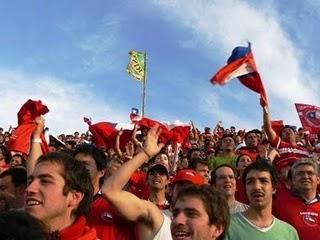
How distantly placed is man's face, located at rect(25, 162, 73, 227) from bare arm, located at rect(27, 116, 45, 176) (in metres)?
1.47

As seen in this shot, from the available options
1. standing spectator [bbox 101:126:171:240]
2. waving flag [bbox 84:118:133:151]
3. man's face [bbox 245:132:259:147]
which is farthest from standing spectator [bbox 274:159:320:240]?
waving flag [bbox 84:118:133:151]

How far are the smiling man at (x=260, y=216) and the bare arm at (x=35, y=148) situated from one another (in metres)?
1.89

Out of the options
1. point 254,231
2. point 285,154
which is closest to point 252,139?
point 285,154

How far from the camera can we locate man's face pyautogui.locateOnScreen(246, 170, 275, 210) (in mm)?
4773

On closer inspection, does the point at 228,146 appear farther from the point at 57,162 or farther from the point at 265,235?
the point at 57,162

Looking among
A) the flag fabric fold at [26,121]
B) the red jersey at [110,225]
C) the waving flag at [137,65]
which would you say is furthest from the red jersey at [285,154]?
the waving flag at [137,65]

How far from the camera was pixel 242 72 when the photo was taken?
28.9 feet

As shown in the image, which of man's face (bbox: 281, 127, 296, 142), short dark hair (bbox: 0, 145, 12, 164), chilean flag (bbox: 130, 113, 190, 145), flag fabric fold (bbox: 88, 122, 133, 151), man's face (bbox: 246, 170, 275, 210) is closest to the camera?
man's face (bbox: 246, 170, 275, 210)

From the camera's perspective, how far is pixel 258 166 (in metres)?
5.00

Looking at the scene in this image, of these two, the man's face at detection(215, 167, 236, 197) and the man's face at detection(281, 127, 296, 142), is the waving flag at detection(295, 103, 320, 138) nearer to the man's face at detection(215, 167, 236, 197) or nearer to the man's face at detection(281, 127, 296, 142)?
the man's face at detection(281, 127, 296, 142)

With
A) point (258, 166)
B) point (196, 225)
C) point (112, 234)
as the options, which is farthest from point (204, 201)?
point (258, 166)

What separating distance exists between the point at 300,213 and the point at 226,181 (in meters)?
0.81

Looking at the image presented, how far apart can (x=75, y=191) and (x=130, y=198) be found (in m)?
0.80

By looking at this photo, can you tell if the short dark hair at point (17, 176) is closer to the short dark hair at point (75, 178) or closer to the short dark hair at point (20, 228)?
the short dark hair at point (75, 178)
